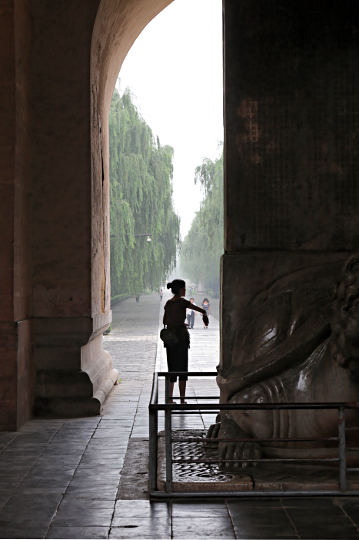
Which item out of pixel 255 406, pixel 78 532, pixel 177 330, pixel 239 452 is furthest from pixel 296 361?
pixel 177 330

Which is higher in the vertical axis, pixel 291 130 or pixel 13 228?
pixel 291 130

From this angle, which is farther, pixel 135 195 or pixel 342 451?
pixel 135 195

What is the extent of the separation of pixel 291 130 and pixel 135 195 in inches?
667

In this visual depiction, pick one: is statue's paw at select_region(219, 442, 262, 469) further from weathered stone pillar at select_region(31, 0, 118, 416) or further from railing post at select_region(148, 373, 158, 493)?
weathered stone pillar at select_region(31, 0, 118, 416)

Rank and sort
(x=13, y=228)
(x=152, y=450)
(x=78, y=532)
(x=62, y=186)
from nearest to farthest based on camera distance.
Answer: (x=78, y=532), (x=152, y=450), (x=13, y=228), (x=62, y=186)

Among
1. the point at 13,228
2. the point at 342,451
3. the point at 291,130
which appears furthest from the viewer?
the point at 13,228

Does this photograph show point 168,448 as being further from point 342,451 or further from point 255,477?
point 342,451

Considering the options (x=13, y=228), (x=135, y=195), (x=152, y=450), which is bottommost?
(x=152, y=450)

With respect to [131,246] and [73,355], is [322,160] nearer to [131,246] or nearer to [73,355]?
[73,355]

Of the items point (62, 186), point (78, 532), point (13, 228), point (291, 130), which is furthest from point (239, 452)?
point (62, 186)

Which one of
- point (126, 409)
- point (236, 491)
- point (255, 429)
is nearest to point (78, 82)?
point (126, 409)

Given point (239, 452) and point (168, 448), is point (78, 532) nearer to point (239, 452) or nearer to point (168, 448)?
→ point (168, 448)

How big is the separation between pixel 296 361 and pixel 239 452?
849mm

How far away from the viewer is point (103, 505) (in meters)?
3.93
